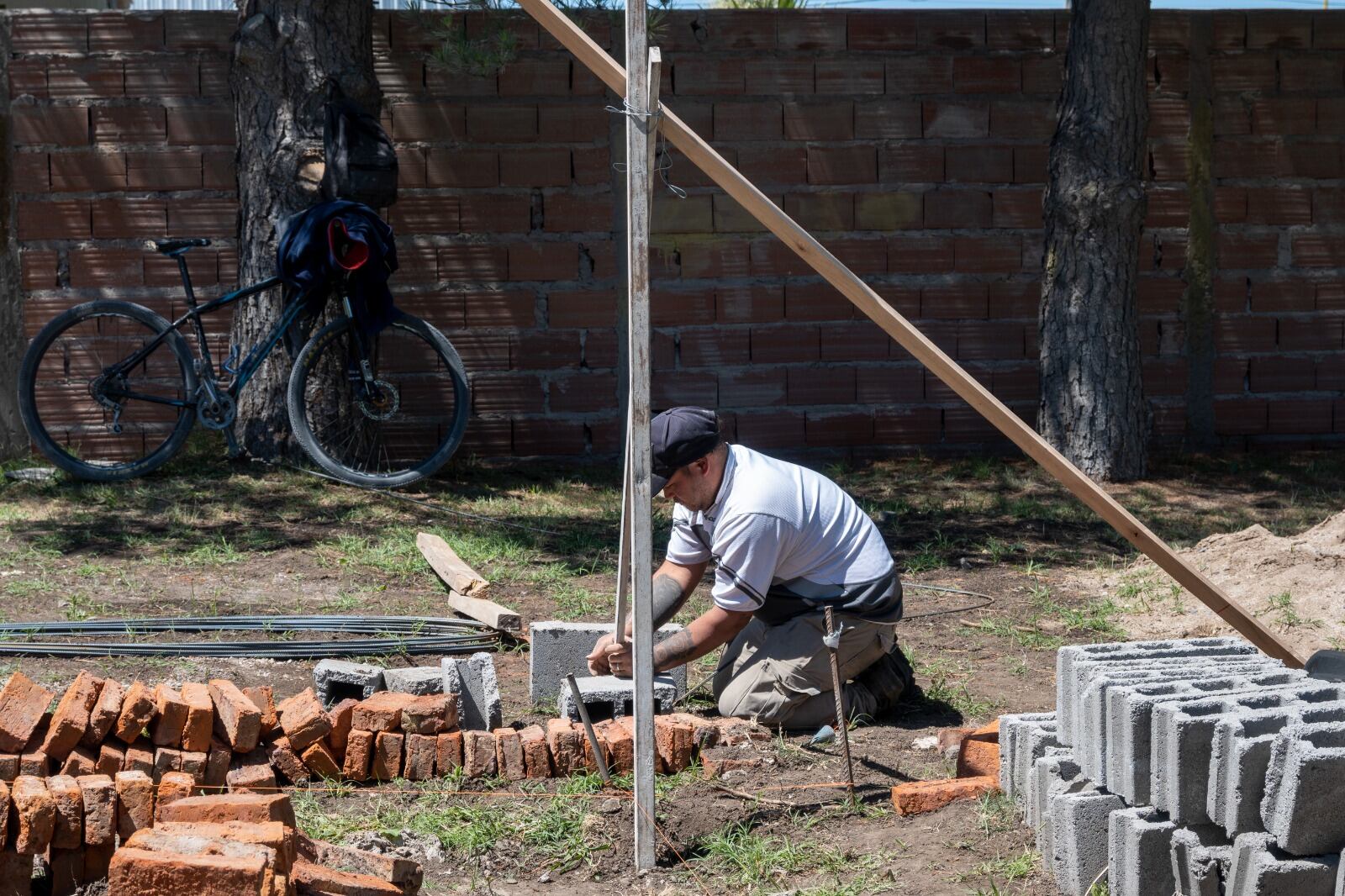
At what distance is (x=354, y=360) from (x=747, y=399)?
2.40 meters

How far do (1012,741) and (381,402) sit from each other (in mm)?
4709

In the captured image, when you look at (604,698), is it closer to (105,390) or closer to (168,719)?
(168,719)

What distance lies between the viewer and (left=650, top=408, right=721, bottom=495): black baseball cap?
409 cm

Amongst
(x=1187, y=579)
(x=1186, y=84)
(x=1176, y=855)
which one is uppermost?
(x=1186, y=84)

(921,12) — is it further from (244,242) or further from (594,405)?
(244,242)

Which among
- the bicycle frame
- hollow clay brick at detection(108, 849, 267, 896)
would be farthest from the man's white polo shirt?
the bicycle frame

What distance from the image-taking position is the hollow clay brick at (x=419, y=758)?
13.2 feet

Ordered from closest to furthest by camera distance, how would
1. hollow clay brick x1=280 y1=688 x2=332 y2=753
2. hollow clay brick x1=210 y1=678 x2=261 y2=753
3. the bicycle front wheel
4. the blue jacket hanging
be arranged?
hollow clay brick x1=210 y1=678 x2=261 y2=753 → hollow clay brick x1=280 y1=688 x2=332 y2=753 → the blue jacket hanging → the bicycle front wheel

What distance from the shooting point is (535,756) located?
4.08 m

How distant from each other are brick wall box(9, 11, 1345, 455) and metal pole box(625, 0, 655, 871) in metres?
5.12

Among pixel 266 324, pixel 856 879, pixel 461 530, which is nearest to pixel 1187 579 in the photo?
pixel 856 879

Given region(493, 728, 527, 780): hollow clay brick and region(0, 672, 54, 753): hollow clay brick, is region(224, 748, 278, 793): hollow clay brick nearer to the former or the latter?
region(0, 672, 54, 753): hollow clay brick

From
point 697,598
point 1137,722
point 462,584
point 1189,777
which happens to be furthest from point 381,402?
point 1189,777

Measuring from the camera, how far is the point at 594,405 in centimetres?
848
